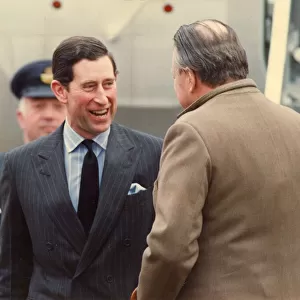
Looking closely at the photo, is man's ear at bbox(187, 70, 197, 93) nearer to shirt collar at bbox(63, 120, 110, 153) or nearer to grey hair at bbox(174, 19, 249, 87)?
grey hair at bbox(174, 19, 249, 87)

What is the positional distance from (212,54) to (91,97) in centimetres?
81

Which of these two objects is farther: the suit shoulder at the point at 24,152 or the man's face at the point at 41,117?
the man's face at the point at 41,117

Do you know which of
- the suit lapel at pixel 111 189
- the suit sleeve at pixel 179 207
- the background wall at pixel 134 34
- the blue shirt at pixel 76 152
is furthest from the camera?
the background wall at pixel 134 34

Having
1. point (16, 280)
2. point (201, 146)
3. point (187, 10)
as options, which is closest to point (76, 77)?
point (16, 280)

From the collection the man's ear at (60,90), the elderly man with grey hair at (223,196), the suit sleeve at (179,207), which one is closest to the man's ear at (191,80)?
the elderly man with grey hair at (223,196)

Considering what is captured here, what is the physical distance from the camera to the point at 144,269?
250 centimetres

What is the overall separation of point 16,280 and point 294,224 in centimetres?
121

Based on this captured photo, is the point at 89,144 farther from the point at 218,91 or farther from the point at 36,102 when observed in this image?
the point at 36,102

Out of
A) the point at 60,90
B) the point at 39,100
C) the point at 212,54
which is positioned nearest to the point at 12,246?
the point at 60,90

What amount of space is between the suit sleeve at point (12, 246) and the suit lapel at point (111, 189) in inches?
10.8

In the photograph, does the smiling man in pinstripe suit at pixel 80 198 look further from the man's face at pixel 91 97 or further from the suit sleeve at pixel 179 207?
the suit sleeve at pixel 179 207

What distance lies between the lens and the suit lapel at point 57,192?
3115 mm

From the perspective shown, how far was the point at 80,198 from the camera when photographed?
10.3ft

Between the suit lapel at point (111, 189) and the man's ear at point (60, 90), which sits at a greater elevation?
the man's ear at point (60, 90)
